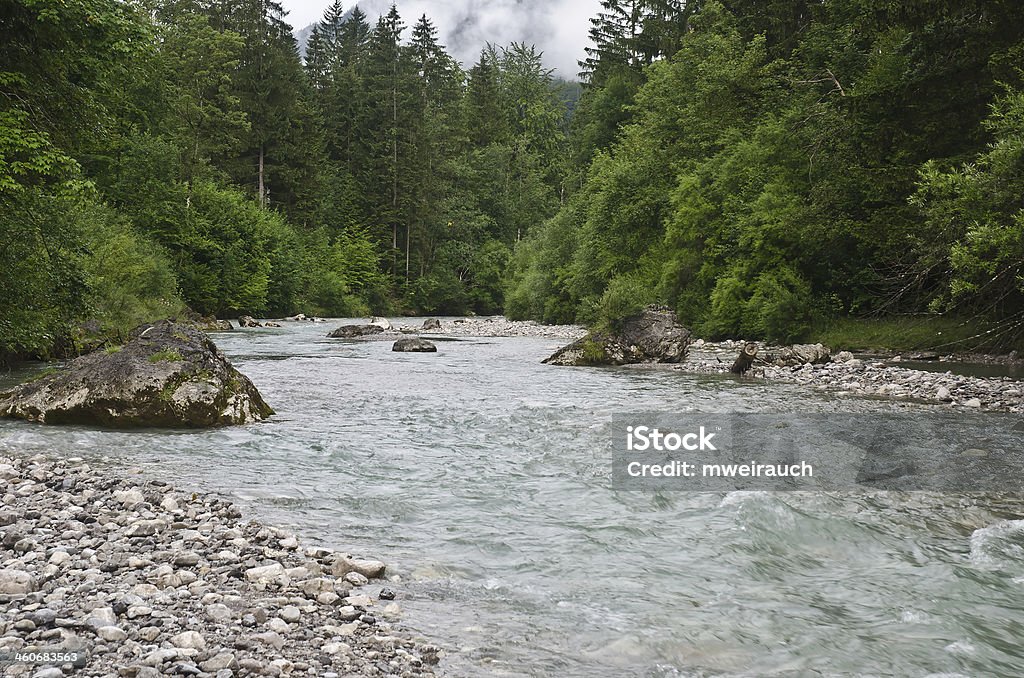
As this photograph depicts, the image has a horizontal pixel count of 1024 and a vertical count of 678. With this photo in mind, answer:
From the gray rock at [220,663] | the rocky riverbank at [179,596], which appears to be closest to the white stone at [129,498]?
the rocky riverbank at [179,596]

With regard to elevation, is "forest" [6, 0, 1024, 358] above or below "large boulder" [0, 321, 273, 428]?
above

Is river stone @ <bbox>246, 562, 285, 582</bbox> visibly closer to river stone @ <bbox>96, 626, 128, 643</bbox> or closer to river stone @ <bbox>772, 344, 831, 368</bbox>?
river stone @ <bbox>96, 626, 128, 643</bbox>

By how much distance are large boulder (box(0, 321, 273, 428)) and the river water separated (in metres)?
0.41

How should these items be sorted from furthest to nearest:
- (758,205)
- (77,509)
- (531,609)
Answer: (758,205) < (77,509) < (531,609)

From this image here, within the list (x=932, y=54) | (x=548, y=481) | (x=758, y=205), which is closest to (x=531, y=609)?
(x=548, y=481)

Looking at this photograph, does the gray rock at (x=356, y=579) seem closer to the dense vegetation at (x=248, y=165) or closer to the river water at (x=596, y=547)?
the river water at (x=596, y=547)

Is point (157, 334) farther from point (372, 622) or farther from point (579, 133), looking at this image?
point (579, 133)

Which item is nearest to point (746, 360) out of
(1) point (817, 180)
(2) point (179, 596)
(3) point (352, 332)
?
(1) point (817, 180)

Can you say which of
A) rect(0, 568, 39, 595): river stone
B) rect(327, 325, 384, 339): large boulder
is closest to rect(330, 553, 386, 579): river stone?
rect(0, 568, 39, 595): river stone

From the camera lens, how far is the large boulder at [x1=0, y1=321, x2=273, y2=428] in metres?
9.17

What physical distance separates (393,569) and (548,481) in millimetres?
2658

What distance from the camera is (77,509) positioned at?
5.32 metres

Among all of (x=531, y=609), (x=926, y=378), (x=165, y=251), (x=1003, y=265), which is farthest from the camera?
(x=165, y=251)

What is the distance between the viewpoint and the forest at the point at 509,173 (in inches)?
499
